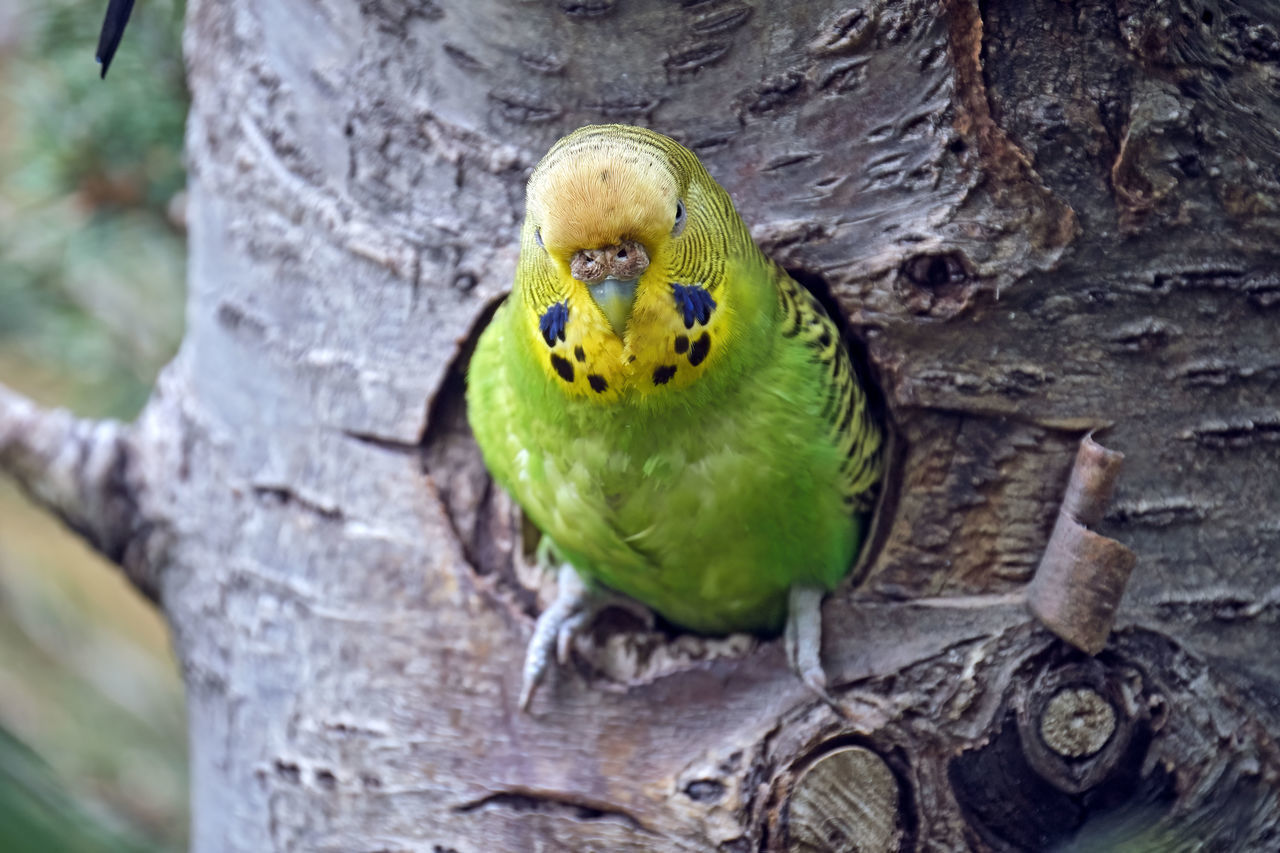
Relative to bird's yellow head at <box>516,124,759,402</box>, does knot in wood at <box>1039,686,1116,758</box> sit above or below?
below

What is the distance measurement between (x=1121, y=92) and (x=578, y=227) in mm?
983

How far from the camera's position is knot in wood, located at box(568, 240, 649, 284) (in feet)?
5.47

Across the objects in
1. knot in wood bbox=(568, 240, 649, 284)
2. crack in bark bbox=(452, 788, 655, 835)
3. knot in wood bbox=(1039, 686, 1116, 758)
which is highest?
knot in wood bbox=(568, 240, 649, 284)

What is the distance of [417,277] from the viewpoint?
222 centimetres

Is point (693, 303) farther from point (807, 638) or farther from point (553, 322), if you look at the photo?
point (807, 638)

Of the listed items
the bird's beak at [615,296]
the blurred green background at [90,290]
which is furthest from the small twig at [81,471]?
the bird's beak at [615,296]

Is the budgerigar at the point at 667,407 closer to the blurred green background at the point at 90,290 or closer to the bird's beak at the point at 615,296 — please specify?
the bird's beak at the point at 615,296

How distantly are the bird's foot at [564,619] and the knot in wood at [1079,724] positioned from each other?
35.4 inches

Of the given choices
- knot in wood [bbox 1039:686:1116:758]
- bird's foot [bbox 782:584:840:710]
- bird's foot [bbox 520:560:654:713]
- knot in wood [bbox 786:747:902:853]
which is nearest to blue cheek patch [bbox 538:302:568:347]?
bird's foot [bbox 520:560:654:713]

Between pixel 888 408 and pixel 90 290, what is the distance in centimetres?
310

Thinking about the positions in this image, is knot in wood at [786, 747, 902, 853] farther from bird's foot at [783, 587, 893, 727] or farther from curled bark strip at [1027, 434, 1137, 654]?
curled bark strip at [1027, 434, 1137, 654]

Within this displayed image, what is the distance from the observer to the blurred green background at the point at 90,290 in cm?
322

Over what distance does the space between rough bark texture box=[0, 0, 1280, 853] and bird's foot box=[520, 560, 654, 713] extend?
0.04 metres

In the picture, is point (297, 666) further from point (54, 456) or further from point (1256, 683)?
point (1256, 683)
